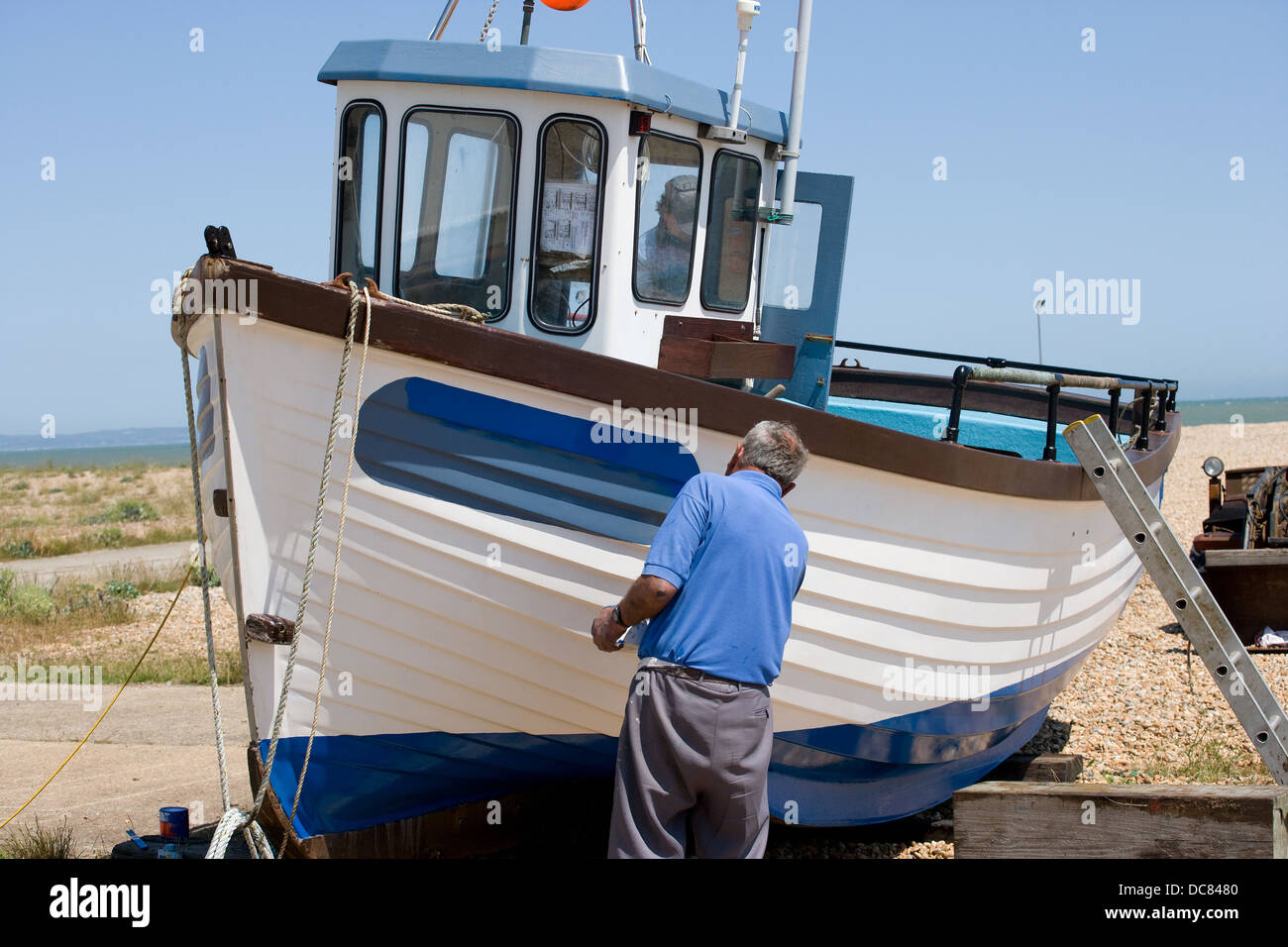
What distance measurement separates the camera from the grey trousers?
138 inches

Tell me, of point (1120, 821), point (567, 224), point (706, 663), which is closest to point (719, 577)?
point (706, 663)

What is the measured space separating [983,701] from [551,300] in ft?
8.12

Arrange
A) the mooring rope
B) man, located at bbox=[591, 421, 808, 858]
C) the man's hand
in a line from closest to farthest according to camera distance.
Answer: man, located at bbox=[591, 421, 808, 858], the man's hand, the mooring rope

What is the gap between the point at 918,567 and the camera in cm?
442

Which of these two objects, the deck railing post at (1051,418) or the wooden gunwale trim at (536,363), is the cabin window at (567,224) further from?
the deck railing post at (1051,418)

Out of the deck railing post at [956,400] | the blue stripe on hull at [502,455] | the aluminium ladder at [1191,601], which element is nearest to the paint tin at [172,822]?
the blue stripe on hull at [502,455]

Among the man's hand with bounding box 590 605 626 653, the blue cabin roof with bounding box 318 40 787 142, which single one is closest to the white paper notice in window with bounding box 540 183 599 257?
the blue cabin roof with bounding box 318 40 787 142

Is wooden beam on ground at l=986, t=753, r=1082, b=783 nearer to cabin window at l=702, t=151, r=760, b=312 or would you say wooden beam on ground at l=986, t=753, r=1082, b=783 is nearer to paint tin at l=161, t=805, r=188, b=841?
cabin window at l=702, t=151, r=760, b=312

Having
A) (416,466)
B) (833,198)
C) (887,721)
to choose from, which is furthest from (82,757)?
(833,198)

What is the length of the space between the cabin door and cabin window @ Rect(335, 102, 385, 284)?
74.9 inches

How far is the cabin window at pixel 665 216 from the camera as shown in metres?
4.86

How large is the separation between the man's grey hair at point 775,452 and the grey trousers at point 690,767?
67cm

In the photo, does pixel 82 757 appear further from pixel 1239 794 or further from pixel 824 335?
pixel 1239 794

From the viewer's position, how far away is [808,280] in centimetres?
598
